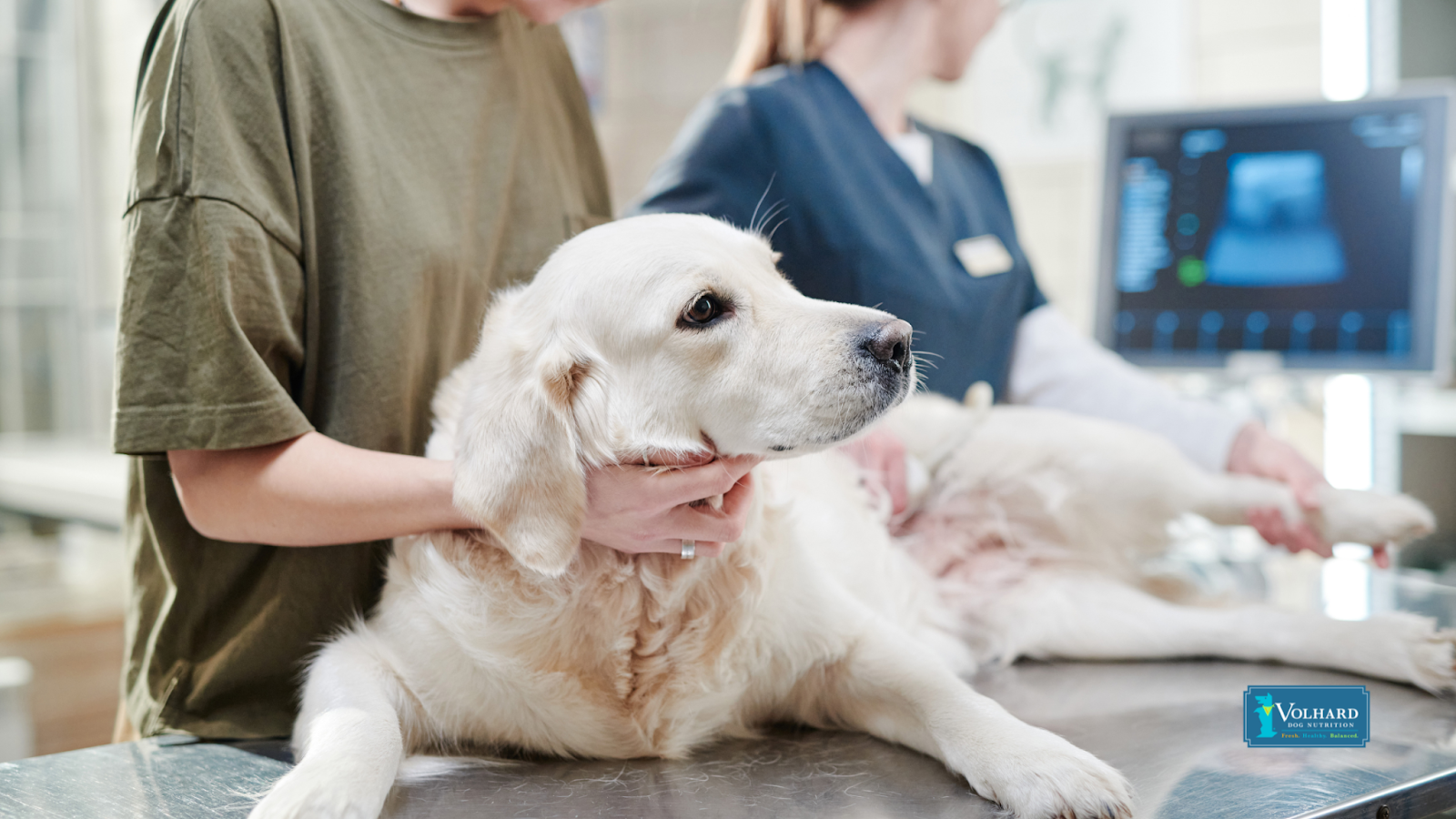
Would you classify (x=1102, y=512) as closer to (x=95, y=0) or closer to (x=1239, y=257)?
(x=1239, y=257)

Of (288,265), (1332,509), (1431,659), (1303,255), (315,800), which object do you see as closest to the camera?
(315,800)

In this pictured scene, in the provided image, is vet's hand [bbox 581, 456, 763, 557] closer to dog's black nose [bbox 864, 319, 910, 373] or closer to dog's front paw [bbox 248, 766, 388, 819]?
dog's black nose [bbox 864, 319, 910, 373]

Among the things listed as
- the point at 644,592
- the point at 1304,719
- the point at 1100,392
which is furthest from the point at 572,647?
the point at 1100,392

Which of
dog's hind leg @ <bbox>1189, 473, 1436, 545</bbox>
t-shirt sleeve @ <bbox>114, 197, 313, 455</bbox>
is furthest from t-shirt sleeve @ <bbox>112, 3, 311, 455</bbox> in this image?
dog's hind leg @ <bbox>1189, 473, 1436, 545</bbox>

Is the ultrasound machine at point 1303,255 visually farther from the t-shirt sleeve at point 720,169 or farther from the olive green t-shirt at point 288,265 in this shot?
the olive green t-shirt at point 288,265

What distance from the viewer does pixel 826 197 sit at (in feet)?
4.40

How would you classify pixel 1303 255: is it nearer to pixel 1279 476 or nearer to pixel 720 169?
pixel 1279 476

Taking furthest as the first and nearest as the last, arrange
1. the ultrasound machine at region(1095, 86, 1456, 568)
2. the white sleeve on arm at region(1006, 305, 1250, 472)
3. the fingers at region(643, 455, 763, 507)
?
the ultrasound machine at region(1095, 86, 1456, 568)
the white sleeve on arm at region(1006, 305, 1250, 472)
the fingers at region(643, 455, 763, 507)

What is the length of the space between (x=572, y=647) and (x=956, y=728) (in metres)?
0.33

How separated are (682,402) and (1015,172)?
2.89 meters

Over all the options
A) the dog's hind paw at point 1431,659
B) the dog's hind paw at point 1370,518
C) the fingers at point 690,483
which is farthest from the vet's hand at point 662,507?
the dog's hind paw at point 1370,518

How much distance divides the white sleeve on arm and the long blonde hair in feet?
1.89

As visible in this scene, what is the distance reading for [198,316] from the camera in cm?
82

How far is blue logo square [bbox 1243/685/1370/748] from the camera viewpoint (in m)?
0.88
